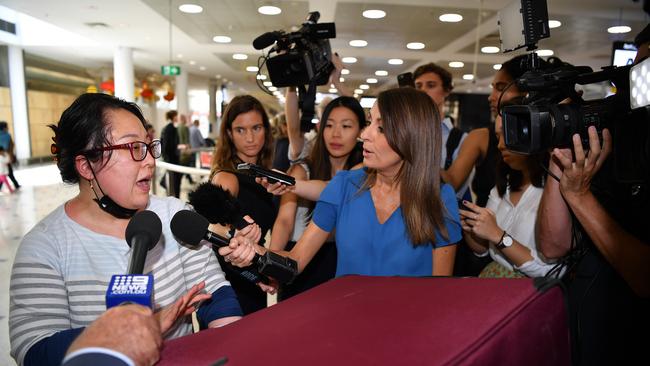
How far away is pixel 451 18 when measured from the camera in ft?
21.2

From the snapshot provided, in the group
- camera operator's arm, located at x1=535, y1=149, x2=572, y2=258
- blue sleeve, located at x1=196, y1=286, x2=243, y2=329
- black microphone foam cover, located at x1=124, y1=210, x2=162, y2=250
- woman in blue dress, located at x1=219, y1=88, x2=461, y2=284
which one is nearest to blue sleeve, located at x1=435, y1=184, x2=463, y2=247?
woman in blue dress, located at x1=219, y1=88, x2=461, y2=284

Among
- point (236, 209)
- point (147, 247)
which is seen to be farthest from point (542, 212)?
point (147, 247)

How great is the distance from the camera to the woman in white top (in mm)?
1533

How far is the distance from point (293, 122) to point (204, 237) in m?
1.57

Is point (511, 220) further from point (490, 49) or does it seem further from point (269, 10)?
point (490, 49)

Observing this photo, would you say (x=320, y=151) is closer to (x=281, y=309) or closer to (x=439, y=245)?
(x=439, y=245)

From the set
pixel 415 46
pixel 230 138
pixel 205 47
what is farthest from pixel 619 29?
pixel 205 47

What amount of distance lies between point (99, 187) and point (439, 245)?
3.33ft

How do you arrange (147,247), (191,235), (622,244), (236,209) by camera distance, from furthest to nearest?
(236,209) < (622,244) < (191,235) < (147,247)

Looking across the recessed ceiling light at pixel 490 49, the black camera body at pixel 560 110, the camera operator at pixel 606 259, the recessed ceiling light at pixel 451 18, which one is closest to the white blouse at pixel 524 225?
the camera operator at pixel 606 259

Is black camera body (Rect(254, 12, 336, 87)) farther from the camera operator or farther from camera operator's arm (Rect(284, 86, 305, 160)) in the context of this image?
the camera operator

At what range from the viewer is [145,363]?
1.65 feet

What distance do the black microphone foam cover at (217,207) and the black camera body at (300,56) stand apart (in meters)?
0.98

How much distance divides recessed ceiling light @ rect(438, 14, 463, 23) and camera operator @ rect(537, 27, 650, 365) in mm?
5549
